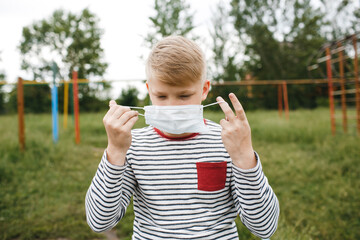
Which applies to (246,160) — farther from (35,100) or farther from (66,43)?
(66,43)

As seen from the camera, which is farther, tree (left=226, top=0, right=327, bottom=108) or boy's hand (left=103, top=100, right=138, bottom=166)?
tree (left=226, top=0, right=327, bottom=108)

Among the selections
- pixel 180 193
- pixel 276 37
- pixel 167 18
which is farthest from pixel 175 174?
pixel 276 37

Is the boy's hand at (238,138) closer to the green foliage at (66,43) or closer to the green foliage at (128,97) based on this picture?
the green foliage at (128,97)

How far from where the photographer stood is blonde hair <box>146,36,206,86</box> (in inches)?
46.6

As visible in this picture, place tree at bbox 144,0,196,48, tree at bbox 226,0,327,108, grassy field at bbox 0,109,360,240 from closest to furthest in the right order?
grassy field at bbox 0,109,360,240 → tree at bbox 144,0,196,48 → tree at bbox 226,0,327,108

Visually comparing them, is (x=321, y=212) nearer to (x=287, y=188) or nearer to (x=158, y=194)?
(x=287, y=188)

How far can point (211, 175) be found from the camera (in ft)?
3.85

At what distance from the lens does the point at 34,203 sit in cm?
300

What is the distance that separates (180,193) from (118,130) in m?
0.39

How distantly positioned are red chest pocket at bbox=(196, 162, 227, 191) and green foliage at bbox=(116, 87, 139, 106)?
3809 millimetres

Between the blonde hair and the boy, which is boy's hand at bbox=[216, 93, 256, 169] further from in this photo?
the blonde hair

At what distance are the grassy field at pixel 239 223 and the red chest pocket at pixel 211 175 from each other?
3.56 ft

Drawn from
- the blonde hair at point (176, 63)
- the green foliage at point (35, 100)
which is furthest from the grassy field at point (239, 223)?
the green foliage at point (35, 100)

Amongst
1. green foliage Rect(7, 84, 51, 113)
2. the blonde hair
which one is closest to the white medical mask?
the blonde hair
